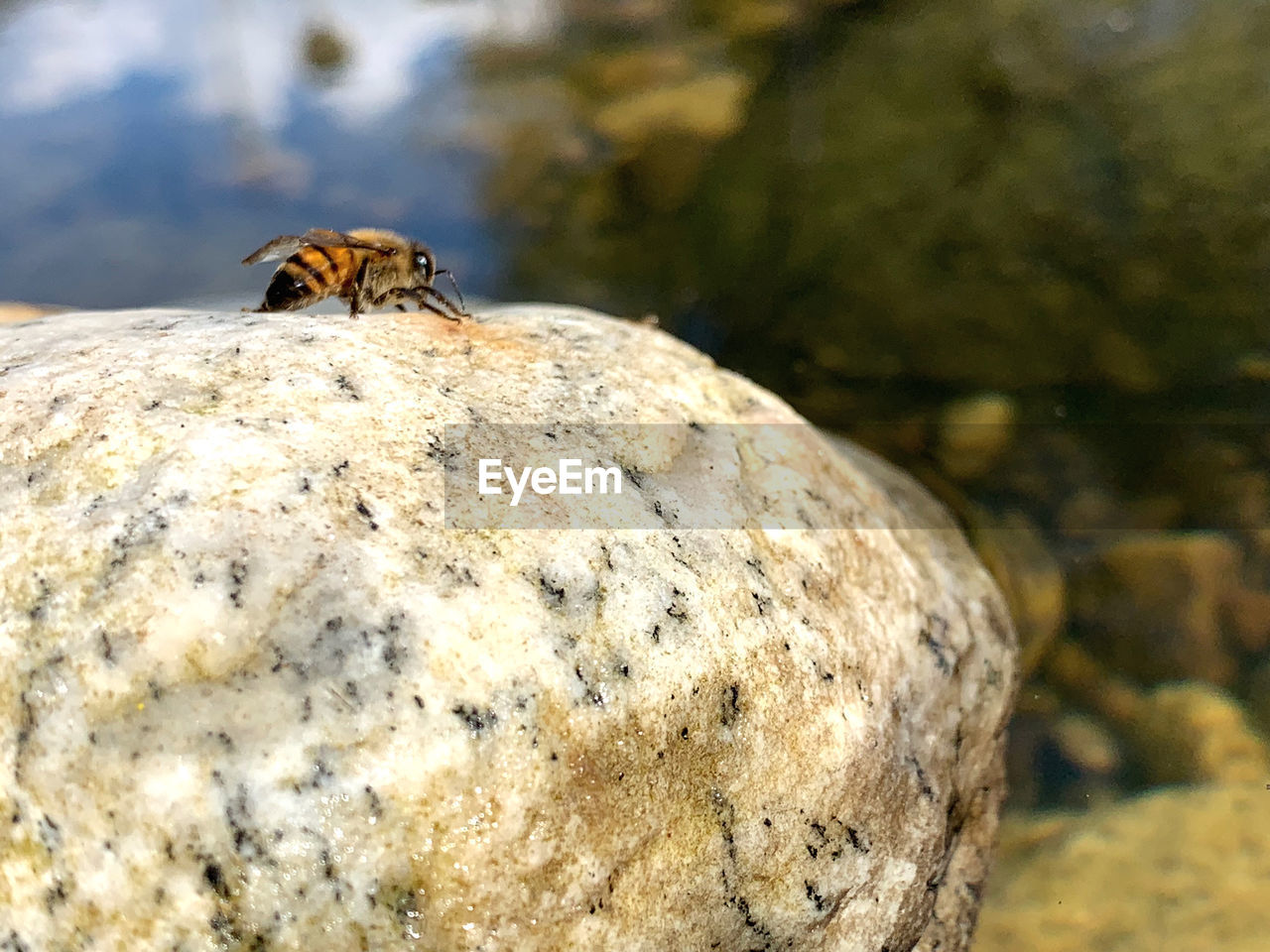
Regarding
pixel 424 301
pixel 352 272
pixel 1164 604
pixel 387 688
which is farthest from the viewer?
pixel 1164 604

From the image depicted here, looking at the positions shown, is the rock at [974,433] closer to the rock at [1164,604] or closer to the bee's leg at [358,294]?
the rock at [1164,604]

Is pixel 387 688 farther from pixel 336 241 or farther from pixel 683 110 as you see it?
pixel 683 110

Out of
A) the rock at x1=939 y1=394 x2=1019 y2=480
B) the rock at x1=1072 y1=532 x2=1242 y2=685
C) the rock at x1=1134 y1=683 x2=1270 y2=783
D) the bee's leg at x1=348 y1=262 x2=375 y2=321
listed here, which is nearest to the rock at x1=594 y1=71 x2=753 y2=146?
the rock at x1=939 y1=394 x2=1019 y2=480

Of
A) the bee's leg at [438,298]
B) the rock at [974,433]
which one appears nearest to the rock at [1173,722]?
the rock at [974,433]

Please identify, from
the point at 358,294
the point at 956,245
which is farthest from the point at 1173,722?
the point at 358,294

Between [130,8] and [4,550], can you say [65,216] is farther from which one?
[4,550]

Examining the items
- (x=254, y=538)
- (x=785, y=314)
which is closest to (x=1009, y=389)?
(x=785, y=314)
